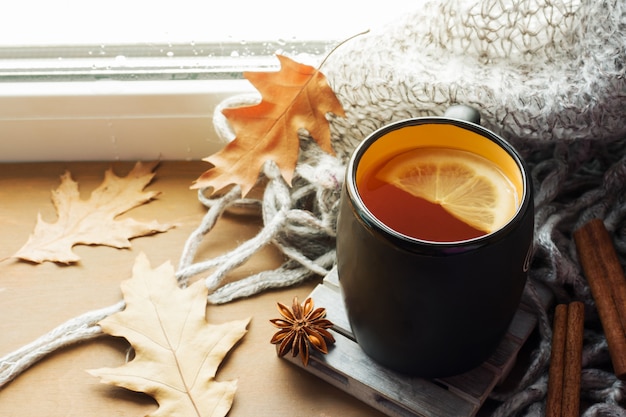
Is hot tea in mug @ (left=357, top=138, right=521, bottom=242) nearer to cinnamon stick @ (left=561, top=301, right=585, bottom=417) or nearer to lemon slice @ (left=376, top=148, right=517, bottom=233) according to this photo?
lemon slice @ (left=376, top=148, right=517, bottom=233)

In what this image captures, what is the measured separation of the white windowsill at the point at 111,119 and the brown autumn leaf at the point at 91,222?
0.04 m

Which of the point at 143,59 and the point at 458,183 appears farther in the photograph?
the point at 143,59

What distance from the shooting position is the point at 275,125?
0.78m

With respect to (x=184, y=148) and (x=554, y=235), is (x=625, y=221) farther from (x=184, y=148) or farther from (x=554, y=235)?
(x=184, y=148)

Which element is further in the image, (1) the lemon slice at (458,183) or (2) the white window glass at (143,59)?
(2) the white window glass at (143,59)

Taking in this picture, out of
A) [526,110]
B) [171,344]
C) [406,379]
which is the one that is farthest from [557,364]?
[171,344]

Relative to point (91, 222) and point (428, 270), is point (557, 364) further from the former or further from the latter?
point (91, 222)

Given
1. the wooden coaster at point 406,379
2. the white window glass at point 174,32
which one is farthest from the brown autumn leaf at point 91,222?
the wooden coaster at point 406,379

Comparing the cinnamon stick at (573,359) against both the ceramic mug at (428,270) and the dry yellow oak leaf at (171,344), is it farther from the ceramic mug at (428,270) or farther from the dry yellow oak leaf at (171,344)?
the dry yellow oak leaf at (171,344)

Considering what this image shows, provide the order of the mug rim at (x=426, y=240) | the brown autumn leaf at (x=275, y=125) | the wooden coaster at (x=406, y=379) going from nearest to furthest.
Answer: the mug rim at (x=426, y=240), the wooden coaster at (x=406, y=379), the brown autumn leaf at (x=275, y=125)

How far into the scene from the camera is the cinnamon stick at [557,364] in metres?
0.63

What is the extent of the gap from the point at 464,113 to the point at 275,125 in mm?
234

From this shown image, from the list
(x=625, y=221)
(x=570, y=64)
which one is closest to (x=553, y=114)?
(x=570, y=64)

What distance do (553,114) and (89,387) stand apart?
55 cm
